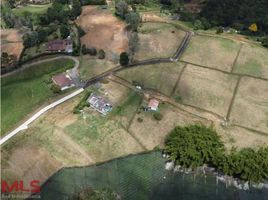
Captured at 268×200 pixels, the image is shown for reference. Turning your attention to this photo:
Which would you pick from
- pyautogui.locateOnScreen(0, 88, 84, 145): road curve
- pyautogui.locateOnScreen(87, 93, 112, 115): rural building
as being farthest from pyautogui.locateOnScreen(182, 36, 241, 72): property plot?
pyautogui.locateOnScreen(0, 88, 84, 145): road curve

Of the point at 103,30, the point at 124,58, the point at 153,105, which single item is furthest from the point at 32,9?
the point at 153,105

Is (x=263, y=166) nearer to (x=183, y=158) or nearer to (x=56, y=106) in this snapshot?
(x=183, y=158)

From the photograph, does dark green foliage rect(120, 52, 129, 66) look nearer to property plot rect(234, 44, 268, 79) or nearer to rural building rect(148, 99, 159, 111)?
rural building rect(148, 99, 159, 111)

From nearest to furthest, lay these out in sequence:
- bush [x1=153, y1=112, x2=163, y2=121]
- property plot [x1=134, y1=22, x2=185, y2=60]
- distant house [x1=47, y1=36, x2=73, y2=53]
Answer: bush [x1=153, y1=112, x2=163, y2=121] → distant house [x1=47, y1=36, x2=73, y2=53] → property plot [x1=134, y1=22, x2=185, y2=60]

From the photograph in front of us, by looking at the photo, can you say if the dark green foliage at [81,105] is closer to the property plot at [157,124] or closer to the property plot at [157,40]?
the property plot at [157,124]

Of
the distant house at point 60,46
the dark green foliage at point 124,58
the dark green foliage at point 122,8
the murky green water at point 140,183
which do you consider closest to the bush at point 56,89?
the distant house at point 60,46

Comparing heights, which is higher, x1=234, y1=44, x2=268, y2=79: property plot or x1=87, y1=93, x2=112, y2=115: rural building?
x1=234, y1=44, x2=268, y2=79: property plot
